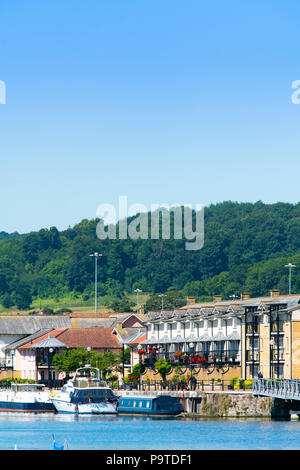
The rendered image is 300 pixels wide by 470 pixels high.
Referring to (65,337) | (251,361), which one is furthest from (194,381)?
(65,337)

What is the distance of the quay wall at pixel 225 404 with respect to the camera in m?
86.8

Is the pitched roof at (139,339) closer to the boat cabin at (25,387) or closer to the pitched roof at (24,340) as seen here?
the boat cabin at (25,387)

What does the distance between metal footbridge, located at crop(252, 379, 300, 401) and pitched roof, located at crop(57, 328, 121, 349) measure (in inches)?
1707

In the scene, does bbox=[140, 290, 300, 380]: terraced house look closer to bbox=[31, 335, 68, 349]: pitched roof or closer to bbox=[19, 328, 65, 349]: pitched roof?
bbox=[31, 335, 68, 349]: pitched roof

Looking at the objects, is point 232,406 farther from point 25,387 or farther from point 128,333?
point 128,333

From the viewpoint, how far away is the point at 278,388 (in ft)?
281

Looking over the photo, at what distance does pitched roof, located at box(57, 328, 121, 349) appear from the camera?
427 ft

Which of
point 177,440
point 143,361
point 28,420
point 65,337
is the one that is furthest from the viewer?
point 65,337

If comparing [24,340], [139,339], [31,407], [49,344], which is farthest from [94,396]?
[24,340]

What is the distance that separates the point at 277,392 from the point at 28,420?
22.5m

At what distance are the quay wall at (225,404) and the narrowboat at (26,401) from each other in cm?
1494

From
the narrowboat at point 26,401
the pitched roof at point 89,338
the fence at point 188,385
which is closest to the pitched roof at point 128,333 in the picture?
the pitched roof at point 89,338

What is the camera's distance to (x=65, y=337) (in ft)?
431

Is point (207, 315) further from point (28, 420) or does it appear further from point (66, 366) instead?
point (28, 420)
